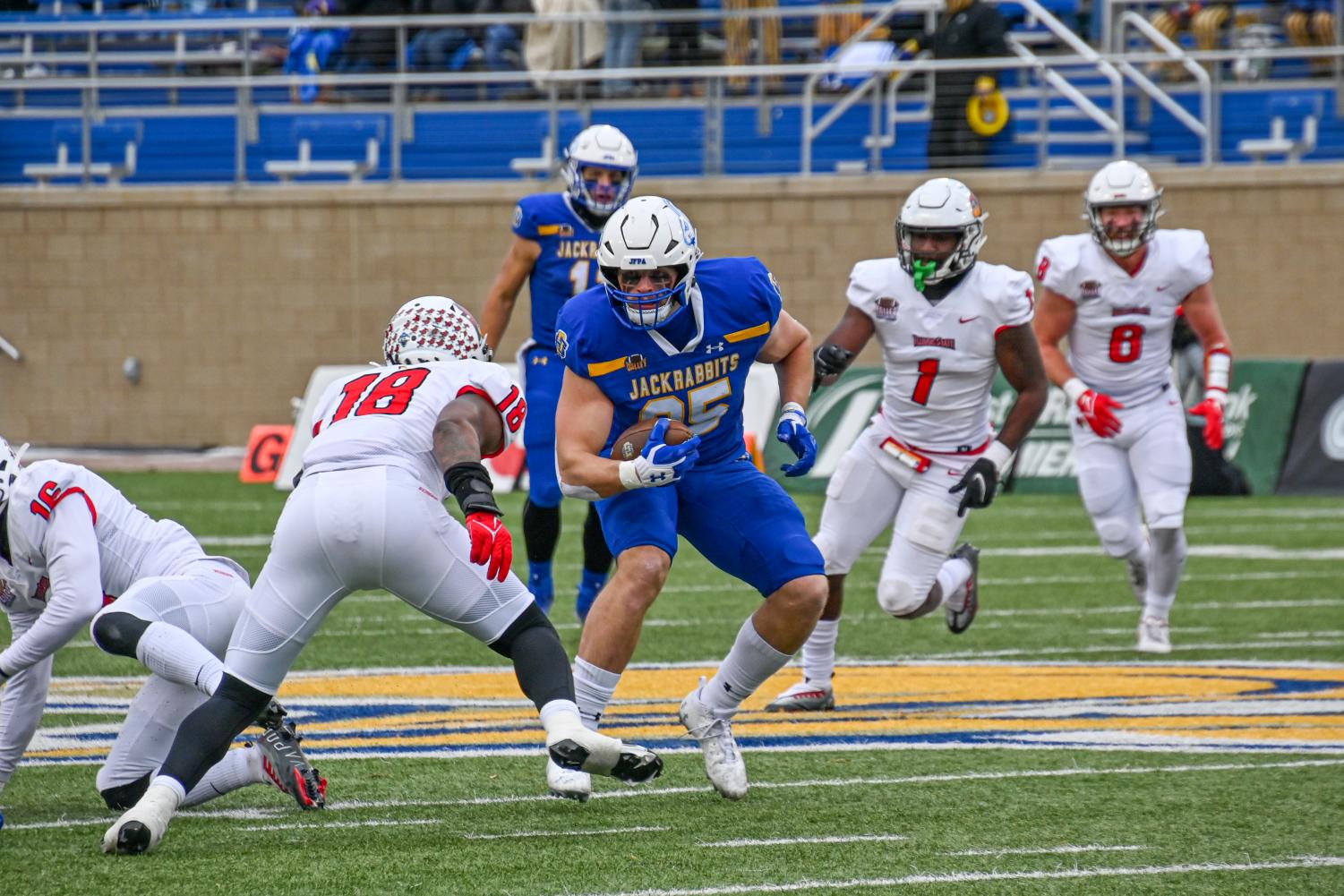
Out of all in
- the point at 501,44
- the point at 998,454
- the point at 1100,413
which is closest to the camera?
the point at 998,454

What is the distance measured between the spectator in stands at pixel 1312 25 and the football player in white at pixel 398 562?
43.7 ft

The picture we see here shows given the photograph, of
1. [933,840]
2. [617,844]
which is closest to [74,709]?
[617,844]

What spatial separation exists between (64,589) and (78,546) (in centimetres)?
12

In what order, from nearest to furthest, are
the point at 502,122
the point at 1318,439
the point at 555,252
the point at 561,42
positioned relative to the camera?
the point at 555,252
the point at 1318,439
the point at 561,42
the point at 502,122

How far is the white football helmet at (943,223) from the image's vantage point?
6.48 meters

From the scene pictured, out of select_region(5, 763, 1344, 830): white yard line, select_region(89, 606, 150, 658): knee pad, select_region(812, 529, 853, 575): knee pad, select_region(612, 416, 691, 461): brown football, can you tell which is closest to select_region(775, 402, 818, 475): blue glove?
select_region(612, 416, 691, 461): brown football

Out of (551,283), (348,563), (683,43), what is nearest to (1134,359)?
(551,283)

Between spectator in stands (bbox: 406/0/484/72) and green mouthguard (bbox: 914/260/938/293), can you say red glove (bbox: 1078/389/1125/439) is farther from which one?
spectator in stands (bbox: 406/0/484/72)

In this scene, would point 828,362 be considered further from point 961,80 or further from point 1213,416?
point 961,80

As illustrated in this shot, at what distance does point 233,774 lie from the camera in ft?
16.0

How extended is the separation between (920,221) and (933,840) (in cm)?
264

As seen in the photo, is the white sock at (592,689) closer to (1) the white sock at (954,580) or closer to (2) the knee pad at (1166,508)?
(1) the white sock at (954,580)

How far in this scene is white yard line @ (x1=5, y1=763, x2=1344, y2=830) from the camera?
4.88 m

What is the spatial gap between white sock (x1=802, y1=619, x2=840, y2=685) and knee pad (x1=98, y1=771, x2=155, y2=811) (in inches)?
96.1
